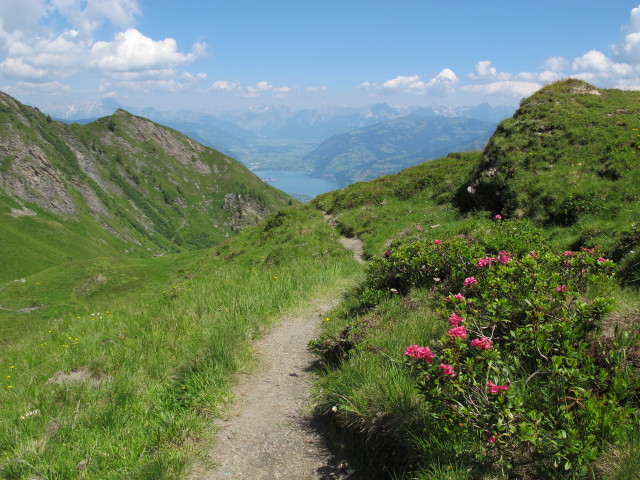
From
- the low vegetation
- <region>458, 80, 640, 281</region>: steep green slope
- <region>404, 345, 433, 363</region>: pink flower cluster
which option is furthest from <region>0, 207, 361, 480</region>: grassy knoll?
<region>458, 80, 640, 281</region>: steep green slope

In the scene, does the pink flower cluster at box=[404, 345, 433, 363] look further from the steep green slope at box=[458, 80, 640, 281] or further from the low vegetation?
the steep green slope at box=[458, 80, 640, 281]

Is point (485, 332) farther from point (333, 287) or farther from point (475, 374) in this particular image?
point (333, 287)

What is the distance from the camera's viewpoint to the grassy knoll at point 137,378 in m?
4.73

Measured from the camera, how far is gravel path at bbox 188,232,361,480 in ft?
14.5

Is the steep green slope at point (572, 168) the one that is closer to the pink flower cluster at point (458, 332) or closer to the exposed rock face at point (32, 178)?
the pink flower cluster at point (458, 332)

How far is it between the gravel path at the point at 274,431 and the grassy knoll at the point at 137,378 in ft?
1.04

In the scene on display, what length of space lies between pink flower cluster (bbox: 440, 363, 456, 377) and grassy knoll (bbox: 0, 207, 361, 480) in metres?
3.25

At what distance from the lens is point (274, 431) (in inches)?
203

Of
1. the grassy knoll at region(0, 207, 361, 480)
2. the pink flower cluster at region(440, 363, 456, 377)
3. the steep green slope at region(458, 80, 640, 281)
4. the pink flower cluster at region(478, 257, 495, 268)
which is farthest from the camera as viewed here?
the steep green slope at region(458, 80, 640, 281)

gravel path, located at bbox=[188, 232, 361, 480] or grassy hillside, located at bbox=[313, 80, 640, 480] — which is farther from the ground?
grassy hillside, located at bbox=[313, 80, 640, 480]

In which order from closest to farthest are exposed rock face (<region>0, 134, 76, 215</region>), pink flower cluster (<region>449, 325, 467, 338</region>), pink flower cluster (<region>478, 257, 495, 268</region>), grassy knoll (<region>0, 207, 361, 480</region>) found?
1. pink flower cluster (<region>449, 325, 467, 338</region>)
2. grassy knoll (<region>0, 207, 361, 480</region>)
3. pink flower cluster (<region>478, 257, 495, 268</region>)
4. exposed rock face (<region>0, 134, 76, 215</region>)

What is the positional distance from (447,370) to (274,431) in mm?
2829

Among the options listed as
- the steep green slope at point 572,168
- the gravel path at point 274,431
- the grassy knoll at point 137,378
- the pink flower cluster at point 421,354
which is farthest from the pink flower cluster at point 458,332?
the steep green slope at point 572,168

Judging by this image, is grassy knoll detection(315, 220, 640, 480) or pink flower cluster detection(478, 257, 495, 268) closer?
grassy knoll detection(315, 220, 640, 480)
